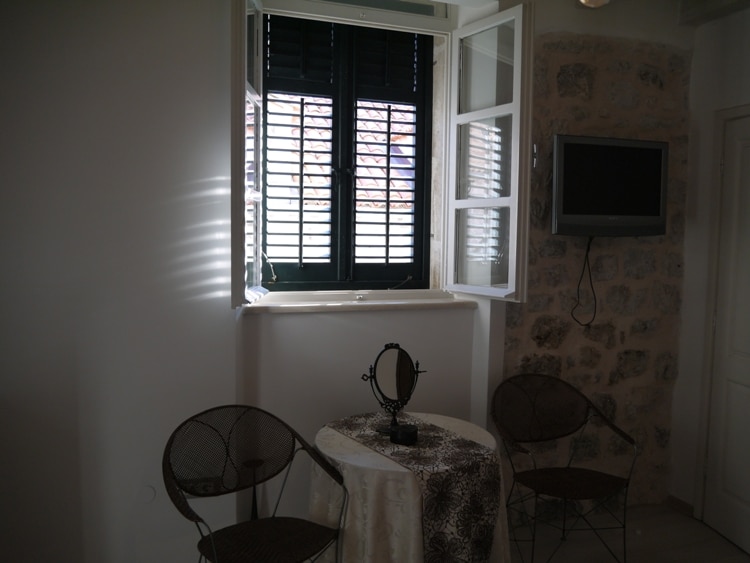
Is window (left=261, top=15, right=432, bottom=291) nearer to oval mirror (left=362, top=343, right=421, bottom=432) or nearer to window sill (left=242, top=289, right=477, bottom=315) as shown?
window sill (left=242, top=289, right=477, bottom=315)

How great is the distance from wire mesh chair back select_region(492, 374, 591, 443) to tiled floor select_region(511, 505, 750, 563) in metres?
0.57

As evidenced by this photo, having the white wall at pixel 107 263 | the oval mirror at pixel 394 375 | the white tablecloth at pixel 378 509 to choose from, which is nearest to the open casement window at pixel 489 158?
the oval mirror at pixel 394 375

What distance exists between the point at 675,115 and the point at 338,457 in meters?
2.67

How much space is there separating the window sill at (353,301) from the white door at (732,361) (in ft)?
4.46

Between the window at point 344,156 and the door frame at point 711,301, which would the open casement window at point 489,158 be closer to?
the window at point 344,156

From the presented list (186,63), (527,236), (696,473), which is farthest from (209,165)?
(696,473)

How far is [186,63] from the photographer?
2586mm

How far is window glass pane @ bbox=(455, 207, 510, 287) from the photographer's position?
3025 millimetres

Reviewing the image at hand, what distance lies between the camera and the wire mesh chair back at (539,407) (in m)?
3.10

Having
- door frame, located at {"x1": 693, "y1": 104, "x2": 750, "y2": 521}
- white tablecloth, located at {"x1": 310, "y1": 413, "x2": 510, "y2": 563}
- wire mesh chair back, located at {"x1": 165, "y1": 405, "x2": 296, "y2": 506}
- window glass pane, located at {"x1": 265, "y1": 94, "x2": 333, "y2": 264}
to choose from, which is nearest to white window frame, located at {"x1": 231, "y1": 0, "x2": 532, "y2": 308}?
window glass pane, located at {"x1": 265, "y1": 94, "x2": 333, "y2": 264}

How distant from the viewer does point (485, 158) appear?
310cm

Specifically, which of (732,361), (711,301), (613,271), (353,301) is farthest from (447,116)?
(732,361)

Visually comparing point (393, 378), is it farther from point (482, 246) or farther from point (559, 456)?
point (559, 456)

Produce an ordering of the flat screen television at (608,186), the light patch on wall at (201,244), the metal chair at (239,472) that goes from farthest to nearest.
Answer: the flat screen television at (608,186) < the light patch on wall at (201,244) < the metal chair at (239,472)
